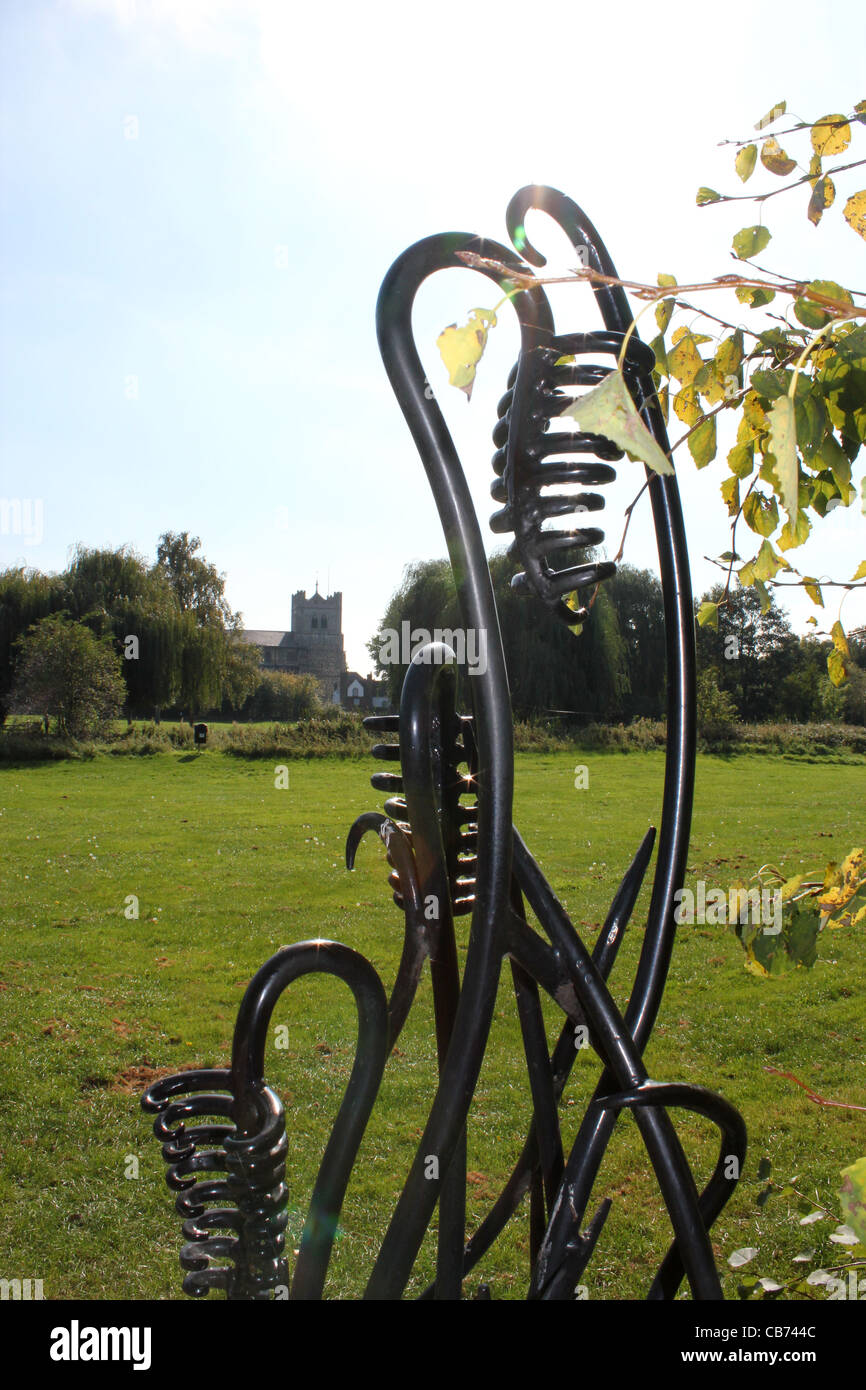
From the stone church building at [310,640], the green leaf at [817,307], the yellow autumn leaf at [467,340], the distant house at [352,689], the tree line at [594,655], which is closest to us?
the yellow autumn leaf at [467,340]

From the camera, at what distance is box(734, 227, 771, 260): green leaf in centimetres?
100

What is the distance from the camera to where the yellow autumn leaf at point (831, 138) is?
1.03m

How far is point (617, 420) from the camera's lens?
0.60 metres

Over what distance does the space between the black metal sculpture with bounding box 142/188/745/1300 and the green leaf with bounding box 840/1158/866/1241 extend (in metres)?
0.25

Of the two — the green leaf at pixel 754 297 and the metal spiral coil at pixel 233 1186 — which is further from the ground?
the green leaf at pixel 754 297

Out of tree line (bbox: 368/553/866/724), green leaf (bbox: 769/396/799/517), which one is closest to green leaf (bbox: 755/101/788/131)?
green leaf (bbox: 769/396/799/517)

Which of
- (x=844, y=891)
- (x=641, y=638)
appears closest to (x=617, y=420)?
(x=844, y=891)

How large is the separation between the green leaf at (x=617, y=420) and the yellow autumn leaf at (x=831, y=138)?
67 centimetres

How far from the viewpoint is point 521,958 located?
3.46 feet

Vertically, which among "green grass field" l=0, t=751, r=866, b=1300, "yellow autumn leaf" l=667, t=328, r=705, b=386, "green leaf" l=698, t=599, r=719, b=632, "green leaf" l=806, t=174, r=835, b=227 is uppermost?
"green leaf" l=806, t=174, r=835, b=227

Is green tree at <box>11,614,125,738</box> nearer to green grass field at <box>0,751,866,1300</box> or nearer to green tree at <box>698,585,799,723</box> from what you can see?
green grass field at <box>0,751,866,1300</box>

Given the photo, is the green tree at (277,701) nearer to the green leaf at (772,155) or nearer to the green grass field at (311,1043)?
the green grass field at (311,1043)

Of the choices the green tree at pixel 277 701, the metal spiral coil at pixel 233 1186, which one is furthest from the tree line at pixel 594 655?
the green tree at pixel 277 701
